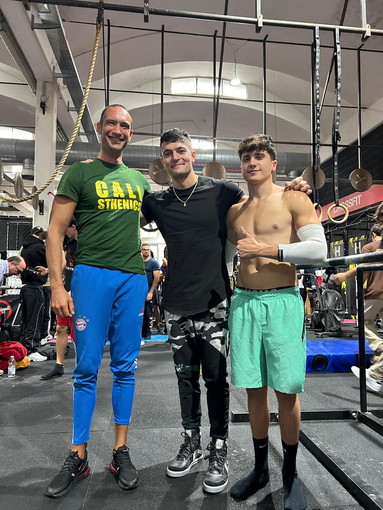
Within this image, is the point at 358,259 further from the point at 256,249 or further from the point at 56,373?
the point at 56,373

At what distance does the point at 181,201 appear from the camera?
1757mm

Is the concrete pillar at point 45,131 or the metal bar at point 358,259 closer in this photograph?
the metal bar at point 358,259

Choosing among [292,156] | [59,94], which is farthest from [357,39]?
[59,94]

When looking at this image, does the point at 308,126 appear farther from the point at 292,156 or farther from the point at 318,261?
the point at 318,261

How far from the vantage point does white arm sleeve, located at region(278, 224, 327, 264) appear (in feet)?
4.61

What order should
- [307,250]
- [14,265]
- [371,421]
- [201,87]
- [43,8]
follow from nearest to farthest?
[307,250] → [371,421] → [14,265] → [43,8] → [201,87]

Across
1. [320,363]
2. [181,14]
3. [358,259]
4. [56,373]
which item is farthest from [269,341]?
[56,373]

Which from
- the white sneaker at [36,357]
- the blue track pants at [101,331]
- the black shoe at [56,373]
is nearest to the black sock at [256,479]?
the blue track pants at [101,331]

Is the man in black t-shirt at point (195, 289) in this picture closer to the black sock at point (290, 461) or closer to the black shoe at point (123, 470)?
the black shoe at point (123, 470)

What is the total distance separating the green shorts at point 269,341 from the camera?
1448 mm

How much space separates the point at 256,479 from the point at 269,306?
2.47 ft

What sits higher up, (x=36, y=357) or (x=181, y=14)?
(x=181, y=14)

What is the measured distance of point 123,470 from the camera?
1609mm

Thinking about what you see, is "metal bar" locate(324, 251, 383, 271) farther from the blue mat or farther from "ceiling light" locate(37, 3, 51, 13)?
"ceiling light" locate(37, 3, 51, 13)
